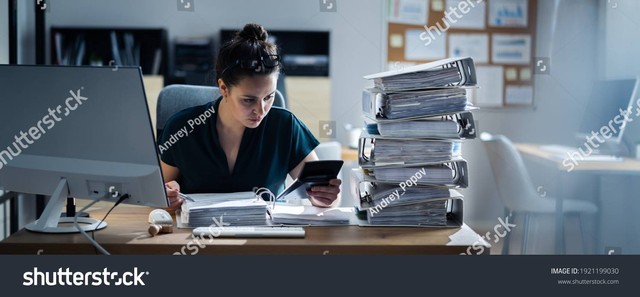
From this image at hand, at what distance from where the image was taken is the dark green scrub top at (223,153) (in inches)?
81.5

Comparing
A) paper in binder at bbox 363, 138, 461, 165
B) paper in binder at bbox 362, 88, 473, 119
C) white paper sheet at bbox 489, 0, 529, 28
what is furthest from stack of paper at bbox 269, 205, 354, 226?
white paper sheet at bbox 489, 0, 529, 28

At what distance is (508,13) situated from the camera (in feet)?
14.1

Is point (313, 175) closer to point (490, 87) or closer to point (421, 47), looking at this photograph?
point (421, 47)

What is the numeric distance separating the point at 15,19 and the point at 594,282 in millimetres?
3203

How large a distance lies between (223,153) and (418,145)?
63 centimetres

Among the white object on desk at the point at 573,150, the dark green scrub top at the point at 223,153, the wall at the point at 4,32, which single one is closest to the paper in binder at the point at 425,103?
the dark green scrub top at the point at 223,153

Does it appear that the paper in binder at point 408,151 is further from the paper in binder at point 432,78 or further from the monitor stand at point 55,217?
the monitor stand at point 55,217

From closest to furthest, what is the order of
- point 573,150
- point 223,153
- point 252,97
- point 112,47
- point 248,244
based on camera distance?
point 248,244
point 252,97
point 223,153
point 573,150
point 112,47

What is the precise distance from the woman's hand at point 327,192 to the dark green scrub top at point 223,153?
339 mm

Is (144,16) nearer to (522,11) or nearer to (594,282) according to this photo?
(522,11)

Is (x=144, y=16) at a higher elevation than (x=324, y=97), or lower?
higher

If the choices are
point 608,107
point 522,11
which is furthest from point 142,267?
point 522,11

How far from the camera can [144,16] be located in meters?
4.22

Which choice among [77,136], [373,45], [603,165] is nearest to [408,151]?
[77,136]
